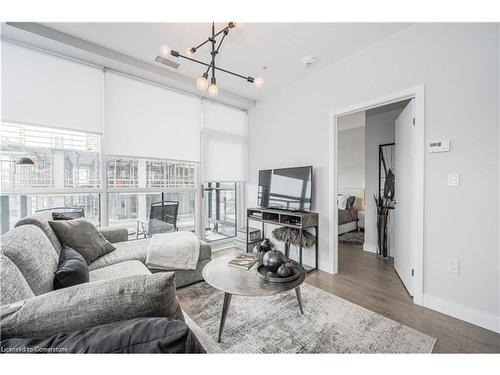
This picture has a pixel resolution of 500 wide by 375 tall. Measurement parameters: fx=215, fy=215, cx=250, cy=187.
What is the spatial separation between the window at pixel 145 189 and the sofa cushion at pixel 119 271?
47.7 inches

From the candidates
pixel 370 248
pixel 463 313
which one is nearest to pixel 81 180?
pixel 463 313

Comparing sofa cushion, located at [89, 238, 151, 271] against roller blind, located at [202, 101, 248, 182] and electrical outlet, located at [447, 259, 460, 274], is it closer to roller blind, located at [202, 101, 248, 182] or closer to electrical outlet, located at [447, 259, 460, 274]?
roller blind, located at [202, 101, 248, 182]

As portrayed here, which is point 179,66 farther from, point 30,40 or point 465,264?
point 465,264

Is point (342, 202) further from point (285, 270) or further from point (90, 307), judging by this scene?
point (90, 307)

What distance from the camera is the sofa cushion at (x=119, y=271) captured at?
173 centimetres

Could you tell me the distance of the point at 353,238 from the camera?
4.44 meters

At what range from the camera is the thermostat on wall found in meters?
1.91

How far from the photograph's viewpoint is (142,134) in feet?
9.93

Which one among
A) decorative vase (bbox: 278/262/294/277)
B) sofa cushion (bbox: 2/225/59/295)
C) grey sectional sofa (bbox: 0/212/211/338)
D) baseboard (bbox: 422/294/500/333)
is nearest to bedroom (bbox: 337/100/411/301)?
baseboard (bbox: 422/294/500/333)

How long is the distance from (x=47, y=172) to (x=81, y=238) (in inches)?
42.5

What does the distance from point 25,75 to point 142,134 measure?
1.22 m

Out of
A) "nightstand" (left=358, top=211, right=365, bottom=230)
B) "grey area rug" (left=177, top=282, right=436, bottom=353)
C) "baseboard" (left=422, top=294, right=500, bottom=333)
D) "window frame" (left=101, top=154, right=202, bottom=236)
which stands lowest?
"grey area rug" (left=177, top=282, right=436, bottom=353)

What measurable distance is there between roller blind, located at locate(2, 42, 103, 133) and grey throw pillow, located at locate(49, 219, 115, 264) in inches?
48.1
